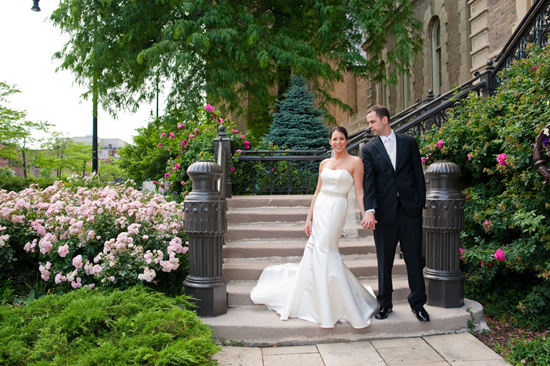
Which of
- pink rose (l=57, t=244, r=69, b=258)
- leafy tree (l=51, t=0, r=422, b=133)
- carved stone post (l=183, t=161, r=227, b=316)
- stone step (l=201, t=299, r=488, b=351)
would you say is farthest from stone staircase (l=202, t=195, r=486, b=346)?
leafy tree (l=51, t=0, r=422, b=133)

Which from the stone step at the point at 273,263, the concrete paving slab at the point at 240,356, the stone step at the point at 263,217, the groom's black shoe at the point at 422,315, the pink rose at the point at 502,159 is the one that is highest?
the pink rose at the point at 502,159

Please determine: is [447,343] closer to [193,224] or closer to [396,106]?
[193,224]

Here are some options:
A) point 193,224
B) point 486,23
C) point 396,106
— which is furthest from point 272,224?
point 396,106

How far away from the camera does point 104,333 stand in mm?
3645

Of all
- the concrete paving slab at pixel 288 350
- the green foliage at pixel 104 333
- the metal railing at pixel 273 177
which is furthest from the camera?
the metal railing at pixel 273 177

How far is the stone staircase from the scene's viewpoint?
4352mm

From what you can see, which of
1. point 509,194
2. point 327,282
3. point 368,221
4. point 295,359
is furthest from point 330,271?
point 509,194

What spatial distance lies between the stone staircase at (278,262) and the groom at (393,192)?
39 centimetres

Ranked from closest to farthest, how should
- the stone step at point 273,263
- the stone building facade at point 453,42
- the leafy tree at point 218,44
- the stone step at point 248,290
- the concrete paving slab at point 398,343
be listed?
the concrete paving slab at point 398,343
the stone step at point 248,290
the stone step at point 273,263
the leafy tree at point 218,44
the stone building facade at point 453,42

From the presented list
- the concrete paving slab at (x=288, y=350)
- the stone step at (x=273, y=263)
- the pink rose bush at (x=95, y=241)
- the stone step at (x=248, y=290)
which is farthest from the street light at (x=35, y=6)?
the concrete paving slab at (x=288, y=350)

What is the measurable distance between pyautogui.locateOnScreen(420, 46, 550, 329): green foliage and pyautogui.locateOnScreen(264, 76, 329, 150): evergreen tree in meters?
6.23

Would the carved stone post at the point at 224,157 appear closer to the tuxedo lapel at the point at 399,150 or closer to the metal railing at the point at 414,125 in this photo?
the metal railing at the point at 414,125

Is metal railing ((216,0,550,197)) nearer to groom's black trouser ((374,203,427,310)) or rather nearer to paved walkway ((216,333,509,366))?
groom's black trouser ((374,203,427,310))

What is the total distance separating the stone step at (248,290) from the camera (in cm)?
496
